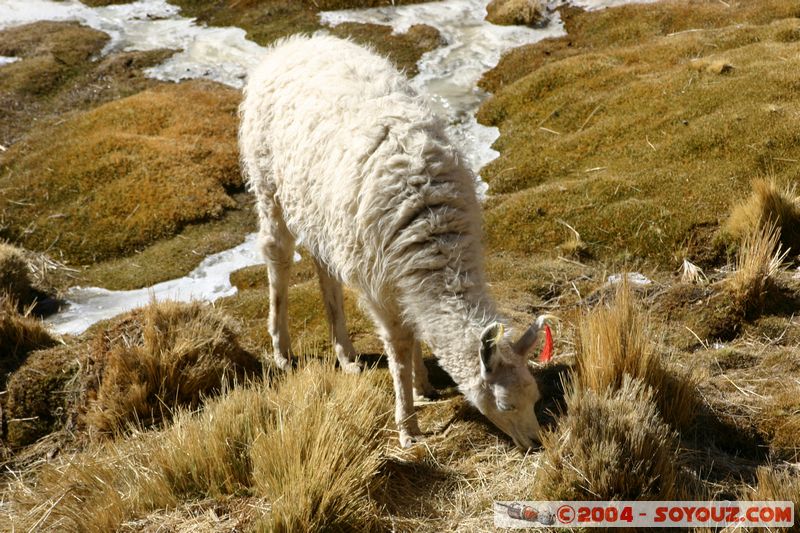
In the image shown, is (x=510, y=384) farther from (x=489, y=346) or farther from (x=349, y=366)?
(x=349, y=366)

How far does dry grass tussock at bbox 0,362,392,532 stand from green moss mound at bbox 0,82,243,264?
969 cm

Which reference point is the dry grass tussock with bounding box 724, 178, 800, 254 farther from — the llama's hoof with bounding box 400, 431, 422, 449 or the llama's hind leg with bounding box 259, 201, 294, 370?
the llama's hind leg with bounding box 259, 201, 294, 370

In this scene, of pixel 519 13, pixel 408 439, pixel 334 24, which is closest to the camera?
pixel 408 439

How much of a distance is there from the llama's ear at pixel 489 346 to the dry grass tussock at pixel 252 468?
1170 mm

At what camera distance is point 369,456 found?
5.51m

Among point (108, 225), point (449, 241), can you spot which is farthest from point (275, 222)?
point (108, 225)

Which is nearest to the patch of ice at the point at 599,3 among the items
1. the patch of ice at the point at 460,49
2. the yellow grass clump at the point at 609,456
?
the patch of ice at the point at 460,49

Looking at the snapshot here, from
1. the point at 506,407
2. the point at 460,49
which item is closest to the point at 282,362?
the point at 506,407

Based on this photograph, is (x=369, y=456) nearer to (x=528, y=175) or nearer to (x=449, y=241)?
(x=449, y=241)

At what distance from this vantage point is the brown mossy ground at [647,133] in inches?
421

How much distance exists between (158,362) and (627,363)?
5.04 metres

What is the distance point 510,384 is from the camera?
5.50 meters

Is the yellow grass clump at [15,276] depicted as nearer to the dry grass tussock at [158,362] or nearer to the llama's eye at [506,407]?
the dry grass tussock at [158,362]

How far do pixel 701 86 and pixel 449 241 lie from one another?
10.3 m
